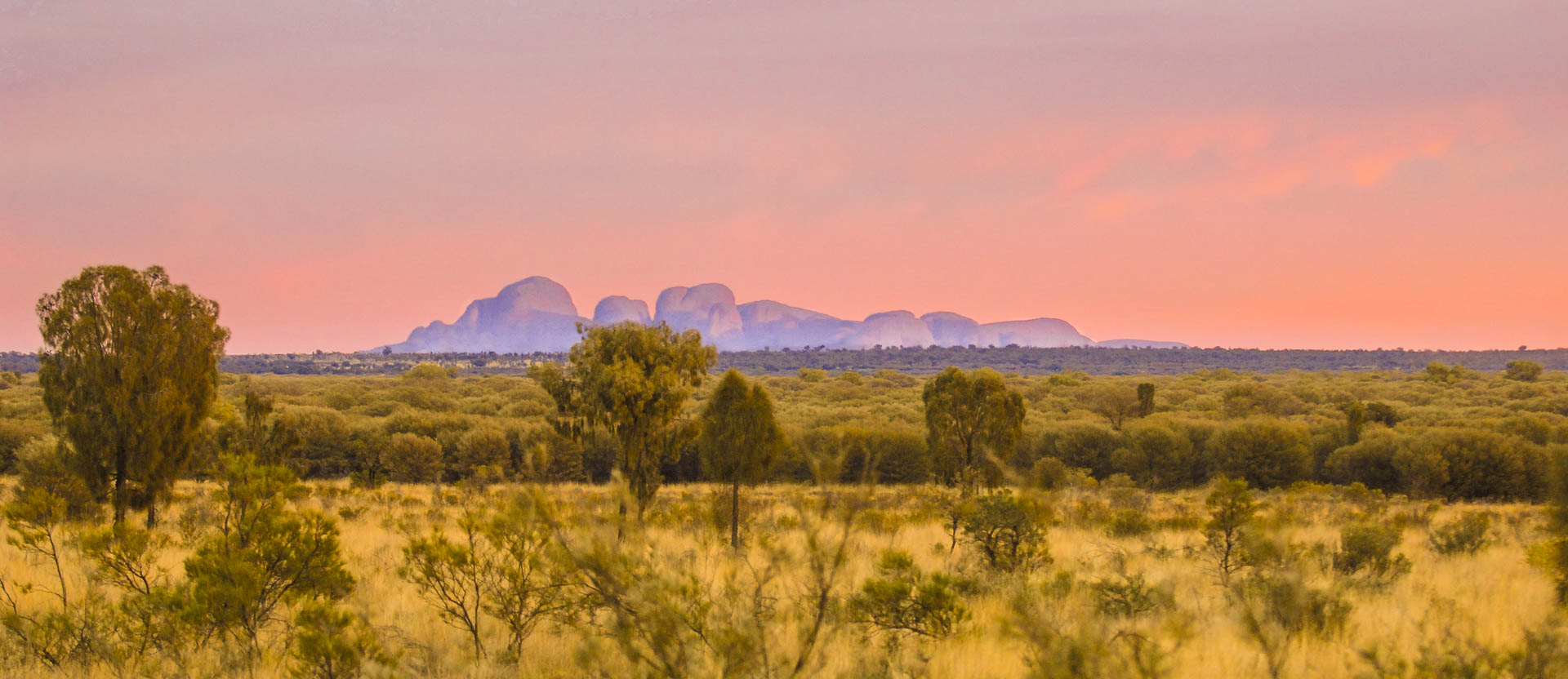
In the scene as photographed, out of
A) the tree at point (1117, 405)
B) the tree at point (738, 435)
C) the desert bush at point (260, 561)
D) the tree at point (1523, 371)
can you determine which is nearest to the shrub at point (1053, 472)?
the tree at point (1117, 405)

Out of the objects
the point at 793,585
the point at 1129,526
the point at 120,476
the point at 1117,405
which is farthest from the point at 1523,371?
the point at 120,476

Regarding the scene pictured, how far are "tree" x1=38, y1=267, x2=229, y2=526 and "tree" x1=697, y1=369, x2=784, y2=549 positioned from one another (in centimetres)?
812

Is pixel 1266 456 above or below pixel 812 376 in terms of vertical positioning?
below

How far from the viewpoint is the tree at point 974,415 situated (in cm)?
1998

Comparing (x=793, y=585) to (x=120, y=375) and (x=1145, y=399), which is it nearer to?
(x=120, y=375)

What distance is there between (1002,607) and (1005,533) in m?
2.81

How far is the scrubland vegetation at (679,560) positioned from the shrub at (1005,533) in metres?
0.04

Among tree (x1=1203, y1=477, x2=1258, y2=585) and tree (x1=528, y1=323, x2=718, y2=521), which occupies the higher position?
tree (x1=528, y1=323, x2=718, y2=521)

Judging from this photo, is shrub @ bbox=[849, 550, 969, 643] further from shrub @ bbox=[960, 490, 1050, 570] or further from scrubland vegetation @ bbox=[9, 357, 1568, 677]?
shrub @ bbox=[960, 490, 1050, 570]

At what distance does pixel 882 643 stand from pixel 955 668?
1021mm

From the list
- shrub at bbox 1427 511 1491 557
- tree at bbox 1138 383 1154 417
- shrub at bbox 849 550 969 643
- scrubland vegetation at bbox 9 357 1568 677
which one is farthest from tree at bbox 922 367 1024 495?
tree at bbox 1138 383 1154 417

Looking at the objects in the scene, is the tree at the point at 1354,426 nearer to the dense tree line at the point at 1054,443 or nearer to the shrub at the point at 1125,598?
the dense tree line at the point at 1054,443

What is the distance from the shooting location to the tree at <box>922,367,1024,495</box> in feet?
65.6

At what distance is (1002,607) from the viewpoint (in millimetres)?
7379
